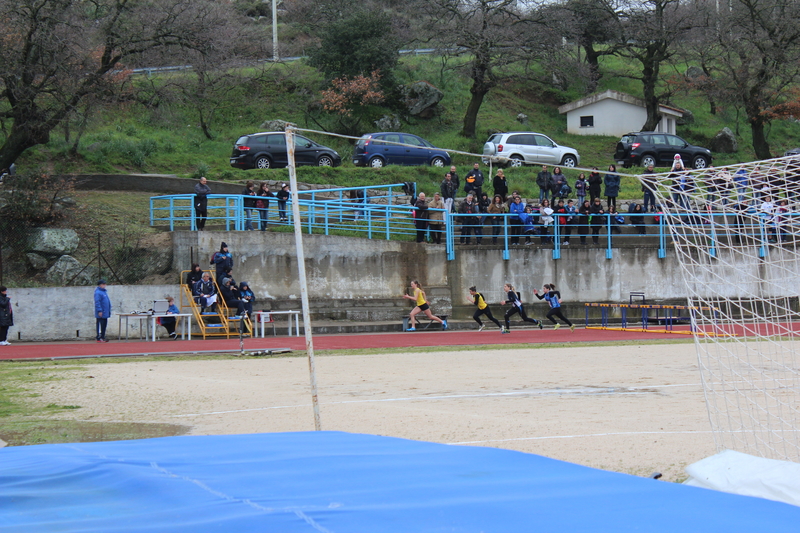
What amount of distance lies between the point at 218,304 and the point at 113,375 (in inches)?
324

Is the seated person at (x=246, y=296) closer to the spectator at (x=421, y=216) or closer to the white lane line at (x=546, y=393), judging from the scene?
the spectator at (x=421, y=216)

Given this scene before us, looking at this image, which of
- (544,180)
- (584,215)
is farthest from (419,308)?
(544,180)

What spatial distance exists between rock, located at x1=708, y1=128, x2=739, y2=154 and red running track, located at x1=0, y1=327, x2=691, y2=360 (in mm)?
27643

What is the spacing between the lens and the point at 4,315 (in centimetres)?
2045

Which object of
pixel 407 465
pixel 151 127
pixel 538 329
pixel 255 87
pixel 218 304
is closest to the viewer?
pixel 407 465

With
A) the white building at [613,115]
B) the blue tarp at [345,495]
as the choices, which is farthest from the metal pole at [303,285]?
the white building at [613,115]

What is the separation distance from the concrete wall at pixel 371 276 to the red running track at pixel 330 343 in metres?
1.44

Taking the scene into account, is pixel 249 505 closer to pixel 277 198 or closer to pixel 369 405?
pixel 369 405

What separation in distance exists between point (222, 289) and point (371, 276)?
5192mm

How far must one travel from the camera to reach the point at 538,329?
2445 cm

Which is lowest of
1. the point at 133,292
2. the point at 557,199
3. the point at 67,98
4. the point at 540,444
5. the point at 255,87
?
the point at 540,444

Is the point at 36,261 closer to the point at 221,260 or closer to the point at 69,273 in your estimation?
the point at 69,273

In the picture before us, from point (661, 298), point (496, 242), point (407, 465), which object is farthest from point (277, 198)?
point (407, 465)

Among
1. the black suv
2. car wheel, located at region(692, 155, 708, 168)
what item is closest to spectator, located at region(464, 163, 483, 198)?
the black suv
